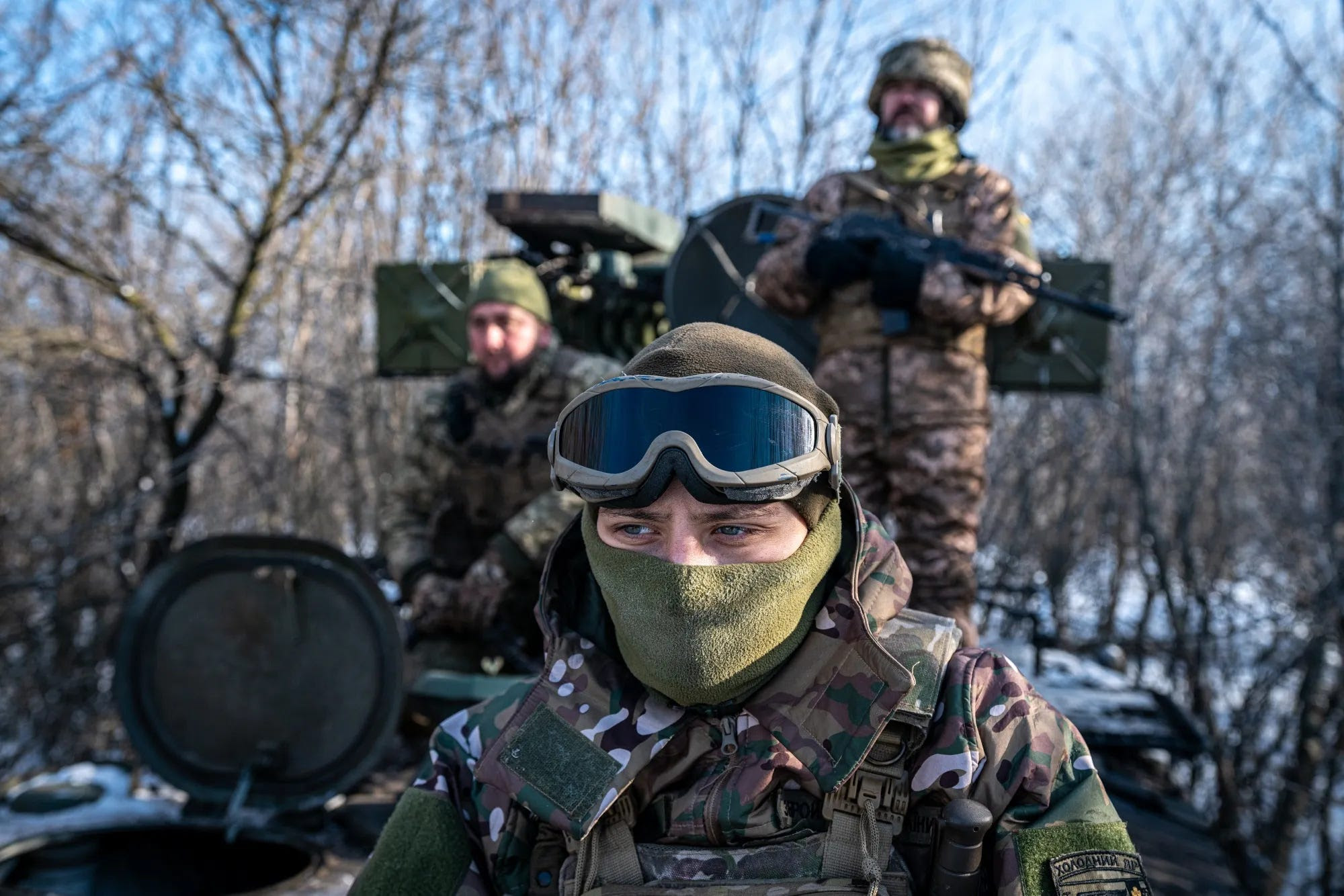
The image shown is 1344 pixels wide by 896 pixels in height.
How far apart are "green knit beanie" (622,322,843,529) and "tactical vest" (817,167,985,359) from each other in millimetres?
2506

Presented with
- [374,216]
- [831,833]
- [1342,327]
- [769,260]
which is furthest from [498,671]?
[374,216]

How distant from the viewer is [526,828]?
1.78 m

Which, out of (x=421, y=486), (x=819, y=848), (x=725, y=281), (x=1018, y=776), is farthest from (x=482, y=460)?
(x=1018, y=776)

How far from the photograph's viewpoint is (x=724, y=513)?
1718 millimetres

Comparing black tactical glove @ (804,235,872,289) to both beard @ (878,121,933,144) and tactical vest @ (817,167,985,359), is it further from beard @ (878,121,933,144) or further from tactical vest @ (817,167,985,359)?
beard @ (878,121,933,144)

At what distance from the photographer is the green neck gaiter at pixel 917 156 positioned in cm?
443

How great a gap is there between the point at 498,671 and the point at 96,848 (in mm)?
1532

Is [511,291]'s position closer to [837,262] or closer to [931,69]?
[837,262]

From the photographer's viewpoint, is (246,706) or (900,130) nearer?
(246,706)

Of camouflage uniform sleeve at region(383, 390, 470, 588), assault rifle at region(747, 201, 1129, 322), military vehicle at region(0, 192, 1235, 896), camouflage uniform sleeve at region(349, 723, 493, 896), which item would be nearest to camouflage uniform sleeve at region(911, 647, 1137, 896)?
camouflage uniform sleeve at region(349, 723, 493, 896)

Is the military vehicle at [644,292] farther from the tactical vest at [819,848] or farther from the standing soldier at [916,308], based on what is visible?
the tactical vest at [819,848]

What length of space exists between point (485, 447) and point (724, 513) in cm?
340

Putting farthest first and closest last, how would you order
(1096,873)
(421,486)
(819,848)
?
(421,486) < (819,848) < (1096,873)

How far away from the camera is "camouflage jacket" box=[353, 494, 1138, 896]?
158 centimetres
